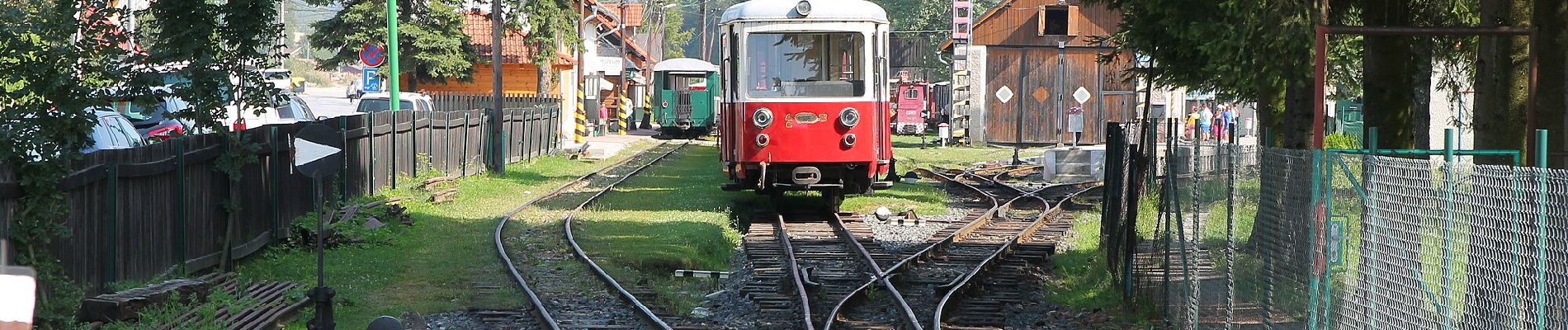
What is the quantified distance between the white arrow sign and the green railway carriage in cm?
3995

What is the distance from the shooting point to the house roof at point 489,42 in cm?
4894

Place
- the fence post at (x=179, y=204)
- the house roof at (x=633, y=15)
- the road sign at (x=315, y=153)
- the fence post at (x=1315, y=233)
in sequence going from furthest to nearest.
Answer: the house roof at (x=633, y=15), the fence post at (x=179, y=204), the road sign at (x=315, y=153), the fence post at (x=1315, y=233)

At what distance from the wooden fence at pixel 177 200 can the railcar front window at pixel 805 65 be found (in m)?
4.68

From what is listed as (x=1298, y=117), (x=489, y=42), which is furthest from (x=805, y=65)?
(x=489, y=42)

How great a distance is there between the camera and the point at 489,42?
5084cm

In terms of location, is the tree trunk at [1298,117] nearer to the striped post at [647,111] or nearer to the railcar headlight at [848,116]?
the railcar headlight at [848,116]

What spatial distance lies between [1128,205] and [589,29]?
53614mm

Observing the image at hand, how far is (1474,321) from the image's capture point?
15.5 ft

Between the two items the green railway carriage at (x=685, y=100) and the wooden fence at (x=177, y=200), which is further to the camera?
the green railway carriage at (x=685, y=100)

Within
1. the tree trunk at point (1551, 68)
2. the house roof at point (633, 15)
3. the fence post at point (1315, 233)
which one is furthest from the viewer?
the house roof at point (633, 15)

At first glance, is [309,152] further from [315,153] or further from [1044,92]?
[1044,92]

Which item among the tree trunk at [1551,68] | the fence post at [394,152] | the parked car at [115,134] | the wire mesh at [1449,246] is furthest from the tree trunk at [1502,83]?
the fence post at [394,152]

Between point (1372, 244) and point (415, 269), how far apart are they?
8.90 meters

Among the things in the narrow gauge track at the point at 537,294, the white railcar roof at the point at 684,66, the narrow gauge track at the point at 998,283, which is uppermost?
the white railcar roof at the point at 684,66
